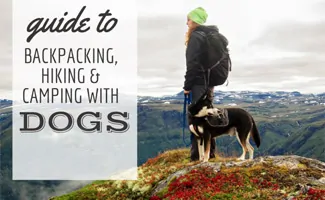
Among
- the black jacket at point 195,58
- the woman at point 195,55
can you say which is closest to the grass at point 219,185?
the woman at point 195,55

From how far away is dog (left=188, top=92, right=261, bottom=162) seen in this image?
1917 cm

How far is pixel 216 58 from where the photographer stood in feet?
Answer: 63.6

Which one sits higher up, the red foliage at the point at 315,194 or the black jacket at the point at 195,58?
the black jacket at the point at 195,58

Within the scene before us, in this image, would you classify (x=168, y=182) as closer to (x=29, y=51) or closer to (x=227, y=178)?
(x=227, y=178)

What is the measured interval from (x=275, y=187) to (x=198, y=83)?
614cm

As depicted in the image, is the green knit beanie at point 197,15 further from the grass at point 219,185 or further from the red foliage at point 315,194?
the red foliage at point 315,194

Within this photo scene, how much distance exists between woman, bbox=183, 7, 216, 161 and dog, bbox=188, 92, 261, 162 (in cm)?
44

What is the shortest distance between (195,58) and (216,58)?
0.96 metres

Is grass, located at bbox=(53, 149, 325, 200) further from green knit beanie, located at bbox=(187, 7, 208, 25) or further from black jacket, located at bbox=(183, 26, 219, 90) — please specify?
green knit beanie, located at bbox=(187, 7, 208, 25)

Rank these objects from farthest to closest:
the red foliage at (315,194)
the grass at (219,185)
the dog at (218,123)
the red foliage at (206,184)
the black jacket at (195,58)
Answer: the black jacket at (195,58) → the dog at (218,123) → the red foliage at (206,184) → the grass at (219,185) → the red foliage at (315,194)

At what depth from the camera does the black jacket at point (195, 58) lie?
19.3 metres

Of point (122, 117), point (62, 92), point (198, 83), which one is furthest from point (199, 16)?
point (62, 92)

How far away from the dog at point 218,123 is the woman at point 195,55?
44cm

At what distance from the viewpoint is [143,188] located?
19391mm
